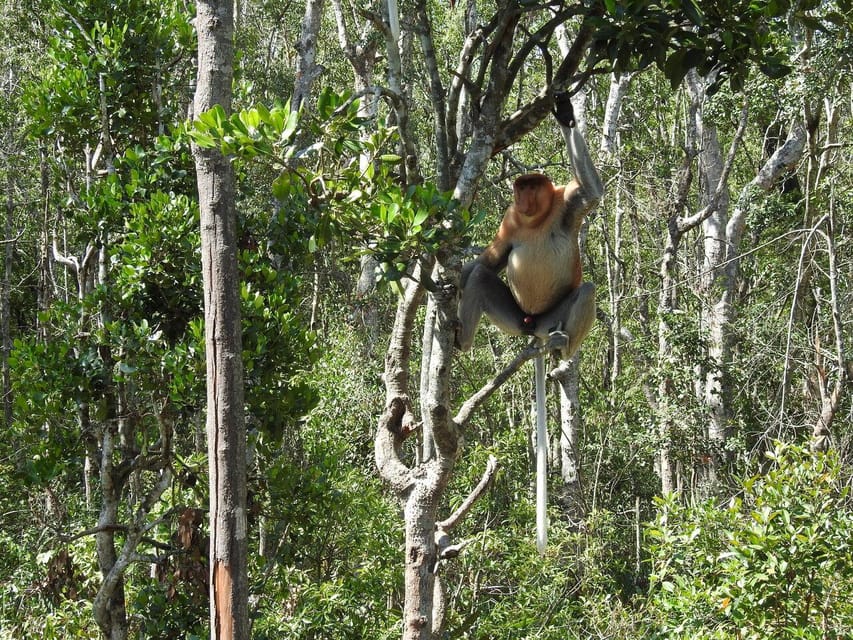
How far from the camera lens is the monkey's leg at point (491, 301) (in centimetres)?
500

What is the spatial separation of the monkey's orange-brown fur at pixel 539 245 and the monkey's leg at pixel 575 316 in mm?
131

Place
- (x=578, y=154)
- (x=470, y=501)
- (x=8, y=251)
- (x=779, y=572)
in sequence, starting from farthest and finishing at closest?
(x=8, y=251)
(x=779, y=572)
(x=578, y=154)
(x=470, y=501)

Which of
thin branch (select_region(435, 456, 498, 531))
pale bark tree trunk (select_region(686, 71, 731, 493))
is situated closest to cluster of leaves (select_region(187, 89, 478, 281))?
thin branch (select_region(435, 456, 498, 531))

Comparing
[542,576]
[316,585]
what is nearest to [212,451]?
[316,585]

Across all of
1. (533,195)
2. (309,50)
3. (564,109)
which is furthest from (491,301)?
(309,50)

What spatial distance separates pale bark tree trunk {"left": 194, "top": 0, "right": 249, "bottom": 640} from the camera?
372cm

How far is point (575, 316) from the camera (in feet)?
16.3

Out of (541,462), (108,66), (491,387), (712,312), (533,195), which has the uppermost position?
(108,66)

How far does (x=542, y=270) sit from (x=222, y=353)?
6.87 feet

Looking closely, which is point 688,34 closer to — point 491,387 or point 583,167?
point 583,167

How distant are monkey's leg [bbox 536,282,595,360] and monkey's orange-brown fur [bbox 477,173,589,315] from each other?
0.43ft

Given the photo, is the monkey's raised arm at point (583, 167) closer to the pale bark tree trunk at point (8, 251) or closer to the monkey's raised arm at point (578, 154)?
the monkey's raised arm at point (578, 154)

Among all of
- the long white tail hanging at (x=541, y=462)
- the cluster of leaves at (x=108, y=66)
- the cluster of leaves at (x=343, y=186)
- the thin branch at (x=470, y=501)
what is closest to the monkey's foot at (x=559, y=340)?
the long white tail hanging at (x=541, y=462)

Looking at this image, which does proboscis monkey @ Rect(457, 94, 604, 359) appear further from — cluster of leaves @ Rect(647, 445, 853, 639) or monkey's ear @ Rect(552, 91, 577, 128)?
cluster of leaves @ Rect(647, 445, 853, 639)
